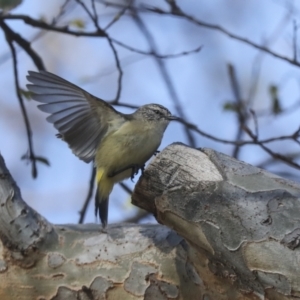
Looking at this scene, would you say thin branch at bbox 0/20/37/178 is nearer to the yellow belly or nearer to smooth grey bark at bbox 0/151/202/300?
the yellow belly

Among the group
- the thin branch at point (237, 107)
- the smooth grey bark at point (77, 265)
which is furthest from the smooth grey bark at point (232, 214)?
the thin branch at point (237, 107)

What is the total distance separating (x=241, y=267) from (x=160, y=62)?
265 cm

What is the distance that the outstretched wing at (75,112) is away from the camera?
3111 millimetres

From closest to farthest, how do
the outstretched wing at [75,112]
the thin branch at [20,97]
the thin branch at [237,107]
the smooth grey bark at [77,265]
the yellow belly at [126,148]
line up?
Answer: 1. the smooth grey bark at [77,265]
2. the outstretched wing at [75,112]
3. the yellow belly at [126,148]
4. the thin branch at [20,97]
5. the thin branch at [237,107]

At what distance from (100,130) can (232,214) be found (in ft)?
4.18

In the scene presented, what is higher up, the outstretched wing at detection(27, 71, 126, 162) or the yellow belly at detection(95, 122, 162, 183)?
the outstretched wing at detection(27, 71, 126, 162)

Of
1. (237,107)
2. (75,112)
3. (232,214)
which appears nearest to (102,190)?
(75,112)

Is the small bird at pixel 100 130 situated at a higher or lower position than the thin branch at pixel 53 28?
lower

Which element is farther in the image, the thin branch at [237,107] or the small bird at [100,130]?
the thin branch at [237,107]

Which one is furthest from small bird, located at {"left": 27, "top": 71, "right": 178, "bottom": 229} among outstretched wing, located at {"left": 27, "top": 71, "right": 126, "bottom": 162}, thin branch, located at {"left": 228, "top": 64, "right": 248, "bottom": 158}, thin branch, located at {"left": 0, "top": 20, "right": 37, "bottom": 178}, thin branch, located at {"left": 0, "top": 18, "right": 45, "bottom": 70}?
thin branch, located at {"left": 228, "top": 64, "right": 248, "bottom": 158}

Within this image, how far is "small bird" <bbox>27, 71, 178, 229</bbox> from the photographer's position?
3.17 m

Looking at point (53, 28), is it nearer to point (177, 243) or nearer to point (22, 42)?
point (22, 42)

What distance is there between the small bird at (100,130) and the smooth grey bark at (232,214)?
0.74 metres

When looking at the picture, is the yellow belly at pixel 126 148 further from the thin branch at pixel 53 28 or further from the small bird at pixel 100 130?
the thin branch at pixel 53 28
